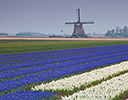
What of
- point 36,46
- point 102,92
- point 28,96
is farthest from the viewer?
point 36,46

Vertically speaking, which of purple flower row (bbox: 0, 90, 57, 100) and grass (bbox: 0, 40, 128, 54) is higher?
purple flower row (bbox: 0, 90, 57, 100)

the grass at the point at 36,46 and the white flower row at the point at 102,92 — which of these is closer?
the white flower row at the point at 102,92

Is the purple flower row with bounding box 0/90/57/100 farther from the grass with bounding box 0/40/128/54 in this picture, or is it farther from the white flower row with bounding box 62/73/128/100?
the grass with bounding box 0/40/128/54

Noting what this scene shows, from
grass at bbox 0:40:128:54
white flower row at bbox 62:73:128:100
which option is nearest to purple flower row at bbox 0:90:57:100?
white flower row at bbox 62:73:128:100

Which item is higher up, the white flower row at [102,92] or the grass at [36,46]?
the white flower row at [102,92]

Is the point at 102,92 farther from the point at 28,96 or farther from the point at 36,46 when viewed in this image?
the point at 36,46

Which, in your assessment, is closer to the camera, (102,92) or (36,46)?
(102,92)

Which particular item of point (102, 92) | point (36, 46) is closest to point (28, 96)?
point (102, 92)

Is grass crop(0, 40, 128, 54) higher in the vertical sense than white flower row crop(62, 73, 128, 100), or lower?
lower

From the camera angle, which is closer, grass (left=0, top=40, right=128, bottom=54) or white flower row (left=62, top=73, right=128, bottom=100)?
white flower row (left=62, top=73, right=128, bottom=100)

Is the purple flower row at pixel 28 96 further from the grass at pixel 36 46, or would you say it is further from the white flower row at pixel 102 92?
the grass at pixel 36 46

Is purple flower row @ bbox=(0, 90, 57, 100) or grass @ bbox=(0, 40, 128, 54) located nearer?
purple flower row @ bbox=(0, 90, 57, 100)

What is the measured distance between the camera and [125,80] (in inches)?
569

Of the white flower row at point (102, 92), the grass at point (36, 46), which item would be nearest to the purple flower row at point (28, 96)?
the white flower row at point (102, 92)
